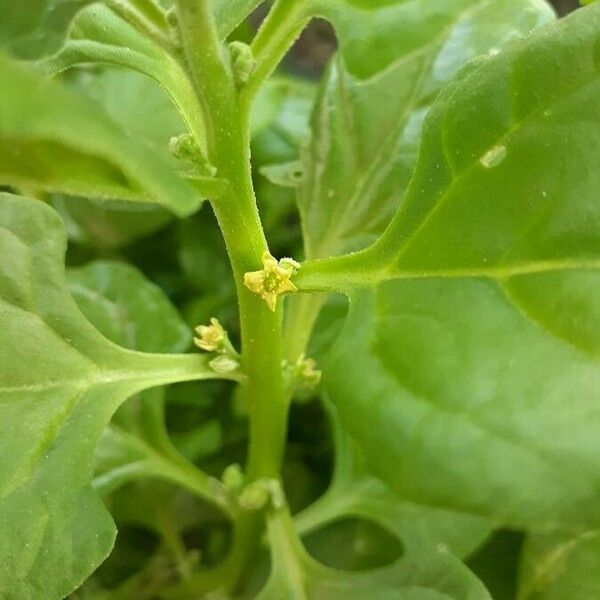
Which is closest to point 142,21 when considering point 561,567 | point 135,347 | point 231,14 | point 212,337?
point 231,14

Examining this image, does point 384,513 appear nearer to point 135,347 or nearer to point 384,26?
point 135,347

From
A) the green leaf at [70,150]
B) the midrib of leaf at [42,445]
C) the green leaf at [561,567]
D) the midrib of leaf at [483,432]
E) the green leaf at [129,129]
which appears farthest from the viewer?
the green leaf at [129,129]

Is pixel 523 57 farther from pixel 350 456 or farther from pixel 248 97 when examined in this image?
pixel 350 456

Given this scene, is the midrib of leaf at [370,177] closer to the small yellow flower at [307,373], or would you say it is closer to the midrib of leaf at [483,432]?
the small yellow flower at [307,373]

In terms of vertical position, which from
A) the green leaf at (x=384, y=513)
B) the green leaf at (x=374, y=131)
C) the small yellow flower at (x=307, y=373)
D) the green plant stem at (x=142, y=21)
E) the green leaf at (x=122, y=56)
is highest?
the green plant stem at (x=142, y=21)

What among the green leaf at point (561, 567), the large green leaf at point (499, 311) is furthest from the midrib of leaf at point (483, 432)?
the green leaf at point (561, 567)
